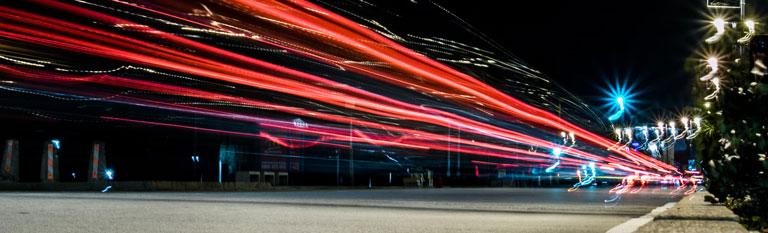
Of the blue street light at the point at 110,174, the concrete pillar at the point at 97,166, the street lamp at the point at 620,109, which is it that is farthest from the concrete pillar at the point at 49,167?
the street lamp at the point at 620,109

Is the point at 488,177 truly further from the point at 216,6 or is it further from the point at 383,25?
the point at 216,6

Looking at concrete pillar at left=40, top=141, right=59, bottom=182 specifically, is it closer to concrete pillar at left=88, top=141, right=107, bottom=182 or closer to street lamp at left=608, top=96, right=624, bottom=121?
concrete pillar at left=88, top=141, right=107, bottom=182

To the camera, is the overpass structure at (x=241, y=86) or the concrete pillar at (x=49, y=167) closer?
the overpass structure at (x=241, y=86)

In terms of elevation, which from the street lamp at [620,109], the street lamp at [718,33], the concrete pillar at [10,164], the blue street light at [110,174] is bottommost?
the blue street light at [110,174]

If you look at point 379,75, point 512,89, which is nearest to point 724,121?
point 379,75

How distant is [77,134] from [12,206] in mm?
20018

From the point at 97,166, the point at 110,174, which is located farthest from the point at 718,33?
the point at 110,174

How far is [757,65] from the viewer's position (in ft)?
20.3

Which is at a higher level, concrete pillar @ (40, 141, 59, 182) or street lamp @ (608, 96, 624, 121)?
street lamp @ (608, 96, 624, 121)

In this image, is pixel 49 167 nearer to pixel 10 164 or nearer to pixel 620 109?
pixel 10 164

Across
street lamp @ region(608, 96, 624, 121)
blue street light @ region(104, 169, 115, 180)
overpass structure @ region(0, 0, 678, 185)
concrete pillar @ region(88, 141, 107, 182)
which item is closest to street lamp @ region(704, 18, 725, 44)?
overpass structure @ region(0, 0, 678, 185)

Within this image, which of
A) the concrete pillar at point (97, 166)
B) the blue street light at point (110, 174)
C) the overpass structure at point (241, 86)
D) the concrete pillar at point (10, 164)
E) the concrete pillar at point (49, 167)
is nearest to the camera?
the overpass structure at point (241, 86)

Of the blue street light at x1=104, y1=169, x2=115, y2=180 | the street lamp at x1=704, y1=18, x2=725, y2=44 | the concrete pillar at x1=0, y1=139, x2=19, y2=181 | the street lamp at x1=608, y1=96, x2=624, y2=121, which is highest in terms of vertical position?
the street lamp at x1=608, y1=96, x2=624, y2=121

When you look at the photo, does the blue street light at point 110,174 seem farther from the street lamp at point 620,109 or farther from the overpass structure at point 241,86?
the street lamp at point 620,109
